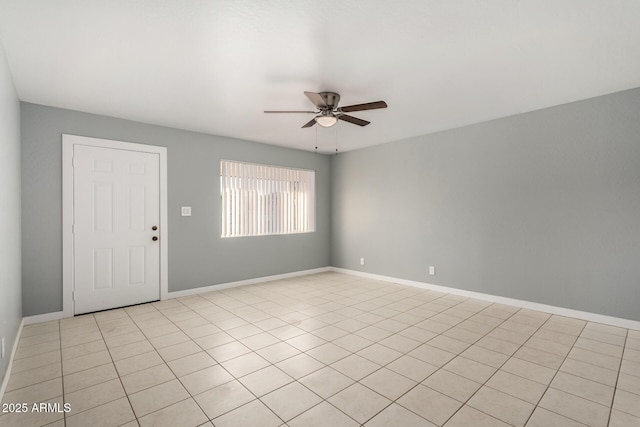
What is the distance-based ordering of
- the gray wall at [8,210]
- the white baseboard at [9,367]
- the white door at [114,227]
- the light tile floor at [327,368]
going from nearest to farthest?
the light tile floor at [327,368]
the white baseboard at [9,367]
the gray wall at [8,210]
the white door at [114,227]

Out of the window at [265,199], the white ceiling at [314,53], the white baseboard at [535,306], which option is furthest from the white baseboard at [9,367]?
the white baseboard at [535,306]

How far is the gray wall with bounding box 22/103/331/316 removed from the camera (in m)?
3.49

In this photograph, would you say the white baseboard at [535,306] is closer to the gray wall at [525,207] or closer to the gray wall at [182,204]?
the gray wall at [525,207]

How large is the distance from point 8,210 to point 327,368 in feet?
9.77

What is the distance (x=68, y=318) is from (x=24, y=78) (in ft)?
8.73

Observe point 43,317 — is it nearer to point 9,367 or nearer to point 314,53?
point 9,367

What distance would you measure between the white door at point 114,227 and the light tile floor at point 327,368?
0.33 meters

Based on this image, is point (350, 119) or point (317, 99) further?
point (350, 119)

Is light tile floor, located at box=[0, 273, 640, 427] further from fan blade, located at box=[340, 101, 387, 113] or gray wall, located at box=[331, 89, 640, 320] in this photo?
fan blade, located at box=[340, 101, 387, 113]

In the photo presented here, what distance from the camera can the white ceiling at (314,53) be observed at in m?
1.96

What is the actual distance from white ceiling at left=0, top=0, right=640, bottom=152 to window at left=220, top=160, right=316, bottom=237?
1546mm

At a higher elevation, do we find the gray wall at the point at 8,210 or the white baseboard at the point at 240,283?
the gray wall at the point at 8,210

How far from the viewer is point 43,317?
352 cm

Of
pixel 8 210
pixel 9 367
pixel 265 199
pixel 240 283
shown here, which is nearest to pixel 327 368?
pixel 9 367
